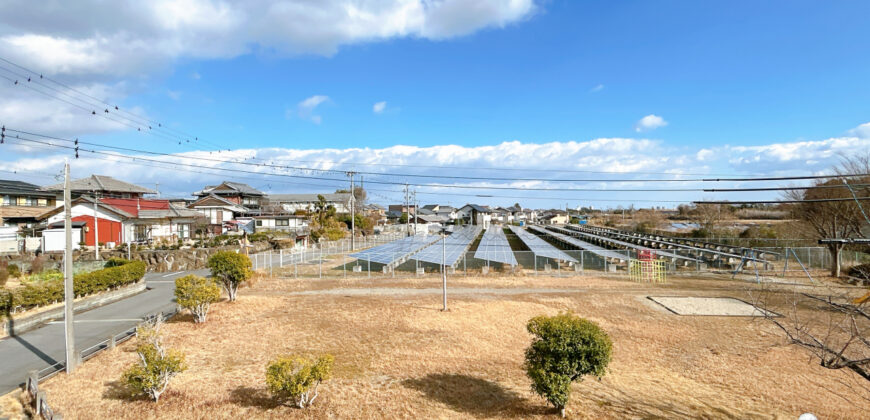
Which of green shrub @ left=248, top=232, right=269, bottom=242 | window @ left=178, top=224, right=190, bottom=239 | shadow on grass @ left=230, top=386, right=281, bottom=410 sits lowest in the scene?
shadow on grass @ left=230, top=386, right=281, bottom=410

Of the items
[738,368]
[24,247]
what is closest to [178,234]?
[24,247]

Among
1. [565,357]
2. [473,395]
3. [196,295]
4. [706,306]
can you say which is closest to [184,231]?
[196,295]

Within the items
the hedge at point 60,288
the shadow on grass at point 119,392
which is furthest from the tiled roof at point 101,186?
the shadow on grass at point 119,392

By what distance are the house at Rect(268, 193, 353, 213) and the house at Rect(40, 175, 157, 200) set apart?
124ft

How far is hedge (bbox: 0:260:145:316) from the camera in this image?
16078mm

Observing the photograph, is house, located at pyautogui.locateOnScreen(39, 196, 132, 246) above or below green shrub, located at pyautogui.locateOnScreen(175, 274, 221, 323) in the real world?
above

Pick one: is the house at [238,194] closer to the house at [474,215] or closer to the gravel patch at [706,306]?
the house at [474,215]

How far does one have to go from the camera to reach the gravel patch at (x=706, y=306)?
1817 centimetres

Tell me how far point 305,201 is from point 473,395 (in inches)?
3539

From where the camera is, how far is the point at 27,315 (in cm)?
1625

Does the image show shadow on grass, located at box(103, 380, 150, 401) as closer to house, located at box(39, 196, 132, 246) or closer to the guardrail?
the guardrail

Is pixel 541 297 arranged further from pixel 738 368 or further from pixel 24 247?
pixel 24 247

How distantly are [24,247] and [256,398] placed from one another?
35123 millimetres

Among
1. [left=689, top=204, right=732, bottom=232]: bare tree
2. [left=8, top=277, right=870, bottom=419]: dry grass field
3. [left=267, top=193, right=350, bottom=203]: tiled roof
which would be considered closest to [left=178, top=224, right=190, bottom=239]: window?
[left=8, top=277, right=870, bottom=419]: dry grass field
